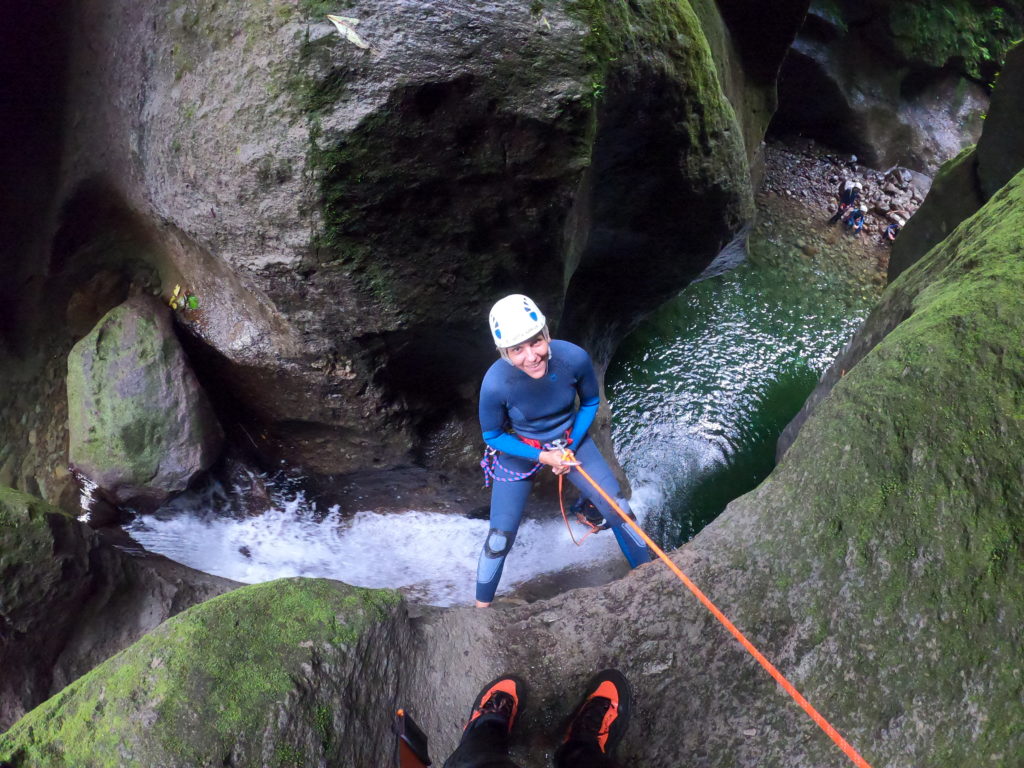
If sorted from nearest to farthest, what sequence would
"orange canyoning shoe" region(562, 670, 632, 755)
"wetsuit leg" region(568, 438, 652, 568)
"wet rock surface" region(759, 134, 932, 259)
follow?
"orange canyoning shoe" region(562, 670, 632, 755), "wetsuit leg" region(568, 438, 652, 568), "wet rock surface" region(759, 134, 932, 259)

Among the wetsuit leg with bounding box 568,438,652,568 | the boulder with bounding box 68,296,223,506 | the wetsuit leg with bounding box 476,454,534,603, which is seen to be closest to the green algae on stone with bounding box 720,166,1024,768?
the wetsuit leg with bounding box 568,438,652,568

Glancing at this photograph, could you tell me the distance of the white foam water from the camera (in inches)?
184

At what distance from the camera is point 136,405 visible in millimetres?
4039

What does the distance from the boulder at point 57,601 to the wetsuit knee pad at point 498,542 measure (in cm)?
197

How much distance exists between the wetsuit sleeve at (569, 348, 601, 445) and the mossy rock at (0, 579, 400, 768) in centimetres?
164

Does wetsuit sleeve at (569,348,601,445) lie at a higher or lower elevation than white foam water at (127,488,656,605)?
higher

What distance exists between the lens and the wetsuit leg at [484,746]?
6.96 ft

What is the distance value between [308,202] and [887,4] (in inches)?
418

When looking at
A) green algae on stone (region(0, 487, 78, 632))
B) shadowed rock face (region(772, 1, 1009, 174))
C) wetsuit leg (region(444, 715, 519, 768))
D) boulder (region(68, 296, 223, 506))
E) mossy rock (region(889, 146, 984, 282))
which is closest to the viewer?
wetsuit leg (region(444, 715, 519, 768))

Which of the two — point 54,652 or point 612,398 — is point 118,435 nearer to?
point 54,652

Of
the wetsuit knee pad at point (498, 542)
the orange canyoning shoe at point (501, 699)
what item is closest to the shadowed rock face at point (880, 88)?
the wetsuit knee pad at point (498, 542)

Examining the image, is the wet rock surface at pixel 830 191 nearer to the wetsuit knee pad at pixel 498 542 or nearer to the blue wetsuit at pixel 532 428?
the blue wetsuit at pixel 532 428

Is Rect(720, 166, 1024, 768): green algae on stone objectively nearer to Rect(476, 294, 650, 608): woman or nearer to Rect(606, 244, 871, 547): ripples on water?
Rect(476, 294, 650, 608): woman

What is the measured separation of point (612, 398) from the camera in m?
6.46
